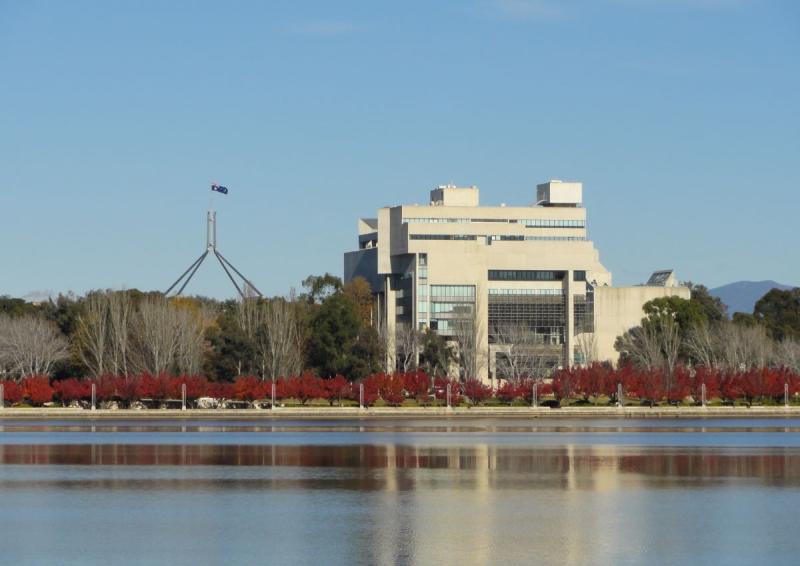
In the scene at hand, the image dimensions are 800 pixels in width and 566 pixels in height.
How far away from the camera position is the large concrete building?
119750 millimetres

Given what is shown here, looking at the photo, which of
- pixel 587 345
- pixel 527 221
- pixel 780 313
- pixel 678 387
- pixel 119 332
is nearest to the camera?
pixel 678 387

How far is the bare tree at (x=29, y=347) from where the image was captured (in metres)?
101

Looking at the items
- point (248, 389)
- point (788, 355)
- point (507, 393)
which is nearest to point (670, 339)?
point (788, 355)

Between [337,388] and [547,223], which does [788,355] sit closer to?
[547,223]

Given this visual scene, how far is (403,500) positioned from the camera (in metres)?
37.3

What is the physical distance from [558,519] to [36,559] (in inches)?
450

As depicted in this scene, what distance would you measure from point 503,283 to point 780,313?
31.3m

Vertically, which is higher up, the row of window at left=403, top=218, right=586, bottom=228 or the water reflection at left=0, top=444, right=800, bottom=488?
the row of window at left=403, top=218, right=586, bottom=228

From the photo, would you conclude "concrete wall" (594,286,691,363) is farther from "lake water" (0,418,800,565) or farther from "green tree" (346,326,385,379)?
"lake water" (0,418,800,565)

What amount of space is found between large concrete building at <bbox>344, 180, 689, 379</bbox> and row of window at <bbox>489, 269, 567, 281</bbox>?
79 millimetres

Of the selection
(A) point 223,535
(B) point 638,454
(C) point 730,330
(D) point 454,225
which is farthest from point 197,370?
(A) point 223,535

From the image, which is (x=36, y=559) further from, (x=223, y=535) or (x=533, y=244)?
(x=533, y=244)

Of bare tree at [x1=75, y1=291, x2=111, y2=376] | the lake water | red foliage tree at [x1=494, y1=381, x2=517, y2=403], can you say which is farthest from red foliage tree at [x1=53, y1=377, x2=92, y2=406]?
the lake water

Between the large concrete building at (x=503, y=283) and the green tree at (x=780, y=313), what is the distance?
328 inches
